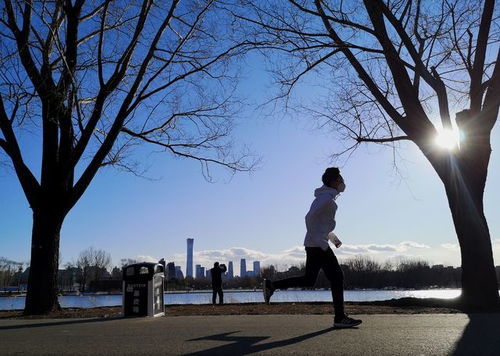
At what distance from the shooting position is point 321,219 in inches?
253

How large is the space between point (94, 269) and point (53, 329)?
3994 inches

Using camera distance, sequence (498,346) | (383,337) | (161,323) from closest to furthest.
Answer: (498,346) < (383,337) < (161,323)

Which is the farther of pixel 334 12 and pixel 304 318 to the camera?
pixel 334 12

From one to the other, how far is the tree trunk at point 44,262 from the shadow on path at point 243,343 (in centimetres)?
654

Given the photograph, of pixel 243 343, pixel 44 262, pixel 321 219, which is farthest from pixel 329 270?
pixel 44 262

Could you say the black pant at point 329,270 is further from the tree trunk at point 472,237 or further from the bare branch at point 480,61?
the bare branch at point 480,61

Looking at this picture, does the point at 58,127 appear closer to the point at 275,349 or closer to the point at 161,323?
the point at 161,323

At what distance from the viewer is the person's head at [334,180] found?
6516 mm

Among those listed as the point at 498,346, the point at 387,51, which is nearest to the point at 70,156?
the point at 387,51

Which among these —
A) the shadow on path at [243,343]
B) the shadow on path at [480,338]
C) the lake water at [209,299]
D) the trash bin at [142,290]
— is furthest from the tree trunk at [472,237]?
the trash bin at [142,290]

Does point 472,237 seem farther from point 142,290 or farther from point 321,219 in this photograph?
point 142,290

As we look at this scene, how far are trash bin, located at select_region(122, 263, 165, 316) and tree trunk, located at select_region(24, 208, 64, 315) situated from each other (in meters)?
2.40

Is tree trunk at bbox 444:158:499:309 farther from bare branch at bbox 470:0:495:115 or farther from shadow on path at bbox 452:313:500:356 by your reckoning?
shadow on path at bbox 452:313:500:356

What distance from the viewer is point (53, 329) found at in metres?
6.76
